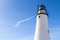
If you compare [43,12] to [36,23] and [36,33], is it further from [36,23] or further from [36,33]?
[36,33]

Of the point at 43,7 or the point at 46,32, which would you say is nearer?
the point at 46,32

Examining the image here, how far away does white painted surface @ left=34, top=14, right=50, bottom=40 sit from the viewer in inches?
763

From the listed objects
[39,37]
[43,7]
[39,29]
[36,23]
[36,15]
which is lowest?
[39,37]

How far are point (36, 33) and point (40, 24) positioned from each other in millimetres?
1580

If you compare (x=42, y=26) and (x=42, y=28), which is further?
(x=42, y=26)

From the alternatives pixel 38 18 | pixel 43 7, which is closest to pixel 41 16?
pixel 38 18

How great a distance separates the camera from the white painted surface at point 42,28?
63.6 feet

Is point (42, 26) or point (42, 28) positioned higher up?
point (42, 26)

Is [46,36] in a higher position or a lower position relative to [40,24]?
lower

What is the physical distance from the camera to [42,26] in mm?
20031

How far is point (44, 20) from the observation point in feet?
66.6

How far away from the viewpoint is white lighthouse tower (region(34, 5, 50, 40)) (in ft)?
63.7

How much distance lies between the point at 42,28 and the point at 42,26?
330 mm

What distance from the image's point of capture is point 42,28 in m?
19.9
